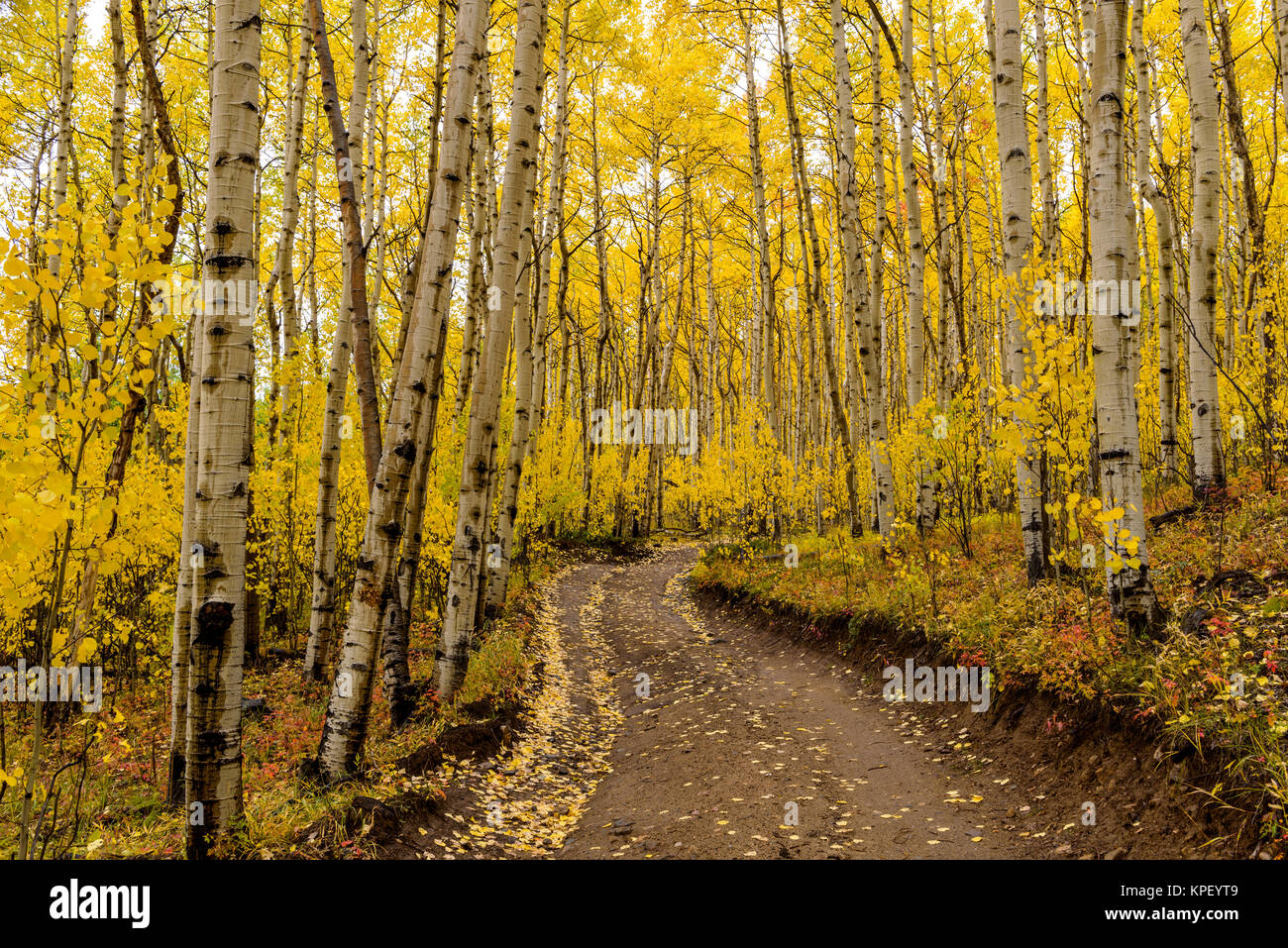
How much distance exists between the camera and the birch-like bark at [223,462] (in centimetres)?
290

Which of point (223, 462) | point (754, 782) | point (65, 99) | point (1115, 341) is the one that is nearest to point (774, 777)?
point (754, 782)

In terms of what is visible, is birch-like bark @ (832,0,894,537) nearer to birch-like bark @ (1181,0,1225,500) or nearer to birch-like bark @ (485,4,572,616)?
birch-like bark @ (1181,0,1225,500)

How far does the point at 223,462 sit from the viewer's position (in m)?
2.94

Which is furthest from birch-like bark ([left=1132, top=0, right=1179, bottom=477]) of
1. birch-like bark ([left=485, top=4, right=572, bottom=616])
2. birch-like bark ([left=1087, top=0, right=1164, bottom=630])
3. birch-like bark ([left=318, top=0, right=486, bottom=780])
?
birch-like bark ([left=318, top=0, right=486, bottom=780])

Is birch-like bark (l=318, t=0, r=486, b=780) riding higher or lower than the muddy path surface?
higher

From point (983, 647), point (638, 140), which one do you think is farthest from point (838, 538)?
point (638, 140)

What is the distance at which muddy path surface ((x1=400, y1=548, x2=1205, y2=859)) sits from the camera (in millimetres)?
3613

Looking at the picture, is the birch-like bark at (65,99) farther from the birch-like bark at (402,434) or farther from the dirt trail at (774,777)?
the dirt trail at (774,777)

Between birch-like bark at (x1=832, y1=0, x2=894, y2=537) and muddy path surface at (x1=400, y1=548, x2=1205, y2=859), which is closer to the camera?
muddy path surface at (x1=400, y1=548, x2=1205, y2=859)

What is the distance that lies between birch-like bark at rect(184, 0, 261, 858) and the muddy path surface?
1.23m

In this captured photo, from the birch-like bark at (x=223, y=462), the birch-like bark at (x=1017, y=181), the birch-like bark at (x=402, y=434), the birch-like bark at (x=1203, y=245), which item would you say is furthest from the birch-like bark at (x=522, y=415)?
the birch-like bark at (x=1203, y=245)

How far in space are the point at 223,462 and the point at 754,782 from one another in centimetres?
386

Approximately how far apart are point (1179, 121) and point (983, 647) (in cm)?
1451
